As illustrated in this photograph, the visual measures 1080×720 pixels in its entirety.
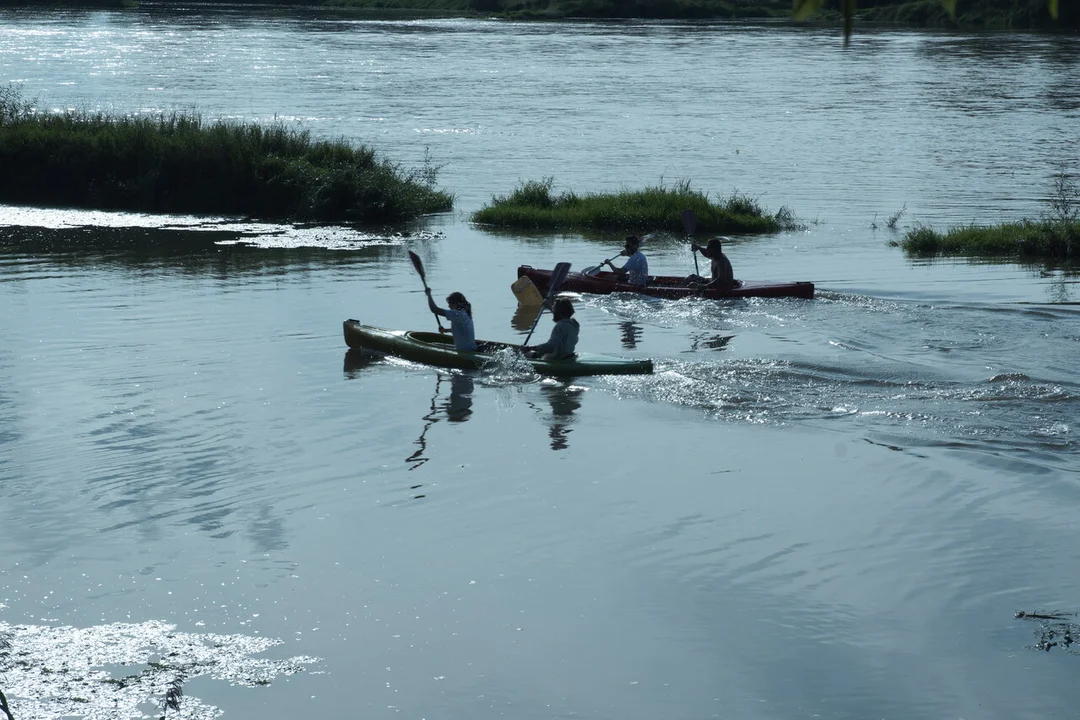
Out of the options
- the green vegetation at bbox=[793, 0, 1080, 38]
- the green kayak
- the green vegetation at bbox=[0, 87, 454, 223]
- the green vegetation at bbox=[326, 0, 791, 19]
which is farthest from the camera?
the green vegetation at bbox=[326, 0, 791, 19]

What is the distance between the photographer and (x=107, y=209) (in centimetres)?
2598

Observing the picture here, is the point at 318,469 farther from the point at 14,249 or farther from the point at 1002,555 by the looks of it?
the point at 14,249

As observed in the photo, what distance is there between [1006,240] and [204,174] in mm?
15152

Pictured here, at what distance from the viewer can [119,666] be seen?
720 centimetres

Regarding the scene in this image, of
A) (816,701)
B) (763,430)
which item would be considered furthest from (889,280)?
(816,701)

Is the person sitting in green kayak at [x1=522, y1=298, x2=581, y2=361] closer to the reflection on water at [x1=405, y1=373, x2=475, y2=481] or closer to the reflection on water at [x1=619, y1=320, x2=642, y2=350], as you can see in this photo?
the reflection on water at [x1=405, y1=373, x2=475, y2=481]

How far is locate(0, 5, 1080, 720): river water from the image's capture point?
7.29 m

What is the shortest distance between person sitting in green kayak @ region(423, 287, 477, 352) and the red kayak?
376cm

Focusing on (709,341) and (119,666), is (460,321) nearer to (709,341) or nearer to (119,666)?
(709,341)

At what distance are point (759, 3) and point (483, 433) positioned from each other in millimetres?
75154

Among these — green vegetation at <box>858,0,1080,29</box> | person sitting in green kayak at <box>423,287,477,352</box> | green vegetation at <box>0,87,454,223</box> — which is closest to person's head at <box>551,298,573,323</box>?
person sitting in green kayak at <box>423,287,477,352</box>

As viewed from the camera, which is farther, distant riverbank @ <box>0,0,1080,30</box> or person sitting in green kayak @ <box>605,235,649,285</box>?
distant riverbank @ <box>0,0,1080,30</box>

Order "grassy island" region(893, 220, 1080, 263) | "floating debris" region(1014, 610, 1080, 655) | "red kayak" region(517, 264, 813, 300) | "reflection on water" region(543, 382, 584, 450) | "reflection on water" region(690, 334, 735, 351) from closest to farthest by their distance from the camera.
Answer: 1. "floating debris" region(1014, 610, 1080, 655)
2. "reflection on water" region(543, 382, 584, 450)
3. "reflection on water" region(690, 334, 735, 351)
4. "red kayak" region(517, 264, 813, 300)
5. "grassy island" region(893, 220, 1080, 263)

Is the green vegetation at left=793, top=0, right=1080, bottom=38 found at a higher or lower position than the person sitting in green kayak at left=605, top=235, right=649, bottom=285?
higher
